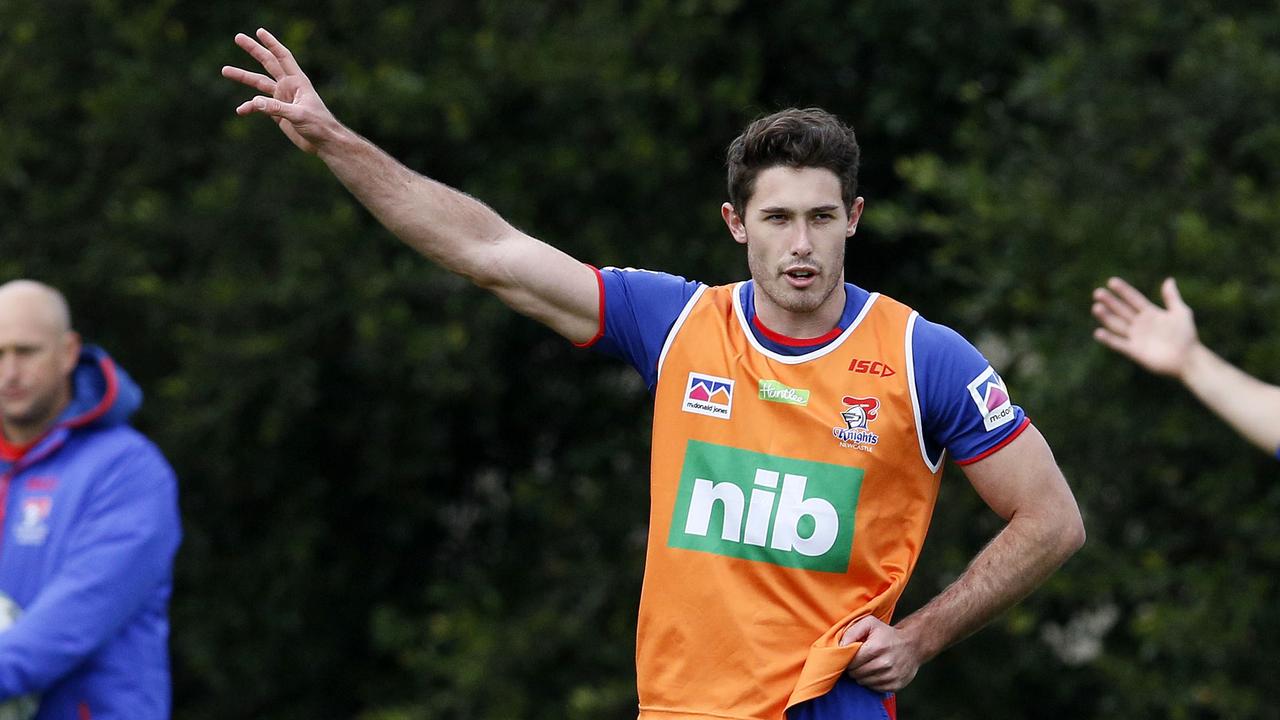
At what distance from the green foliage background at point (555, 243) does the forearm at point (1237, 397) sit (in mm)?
2051

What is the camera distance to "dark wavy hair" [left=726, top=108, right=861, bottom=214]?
3.67 m

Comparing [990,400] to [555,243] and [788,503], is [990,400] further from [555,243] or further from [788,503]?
[555,243]

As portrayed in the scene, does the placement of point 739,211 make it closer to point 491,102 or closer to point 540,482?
point 491,102

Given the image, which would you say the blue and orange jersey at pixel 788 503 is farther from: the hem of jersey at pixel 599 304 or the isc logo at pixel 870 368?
the hem of jersey at pixel 599 304

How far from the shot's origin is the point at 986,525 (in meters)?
8.02

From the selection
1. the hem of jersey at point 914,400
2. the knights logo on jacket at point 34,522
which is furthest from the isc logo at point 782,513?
the knights logo on jacket at point 34,522

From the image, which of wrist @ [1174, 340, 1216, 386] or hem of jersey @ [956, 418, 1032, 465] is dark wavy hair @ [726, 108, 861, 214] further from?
wrist @ [1174, 340, 1216, 386]

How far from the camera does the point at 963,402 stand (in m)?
3.59

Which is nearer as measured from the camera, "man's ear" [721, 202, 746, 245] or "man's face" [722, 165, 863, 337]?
"man's face" [722, 165, 863, 337]

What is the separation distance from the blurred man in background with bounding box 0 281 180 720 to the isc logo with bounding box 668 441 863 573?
1856 millimetres

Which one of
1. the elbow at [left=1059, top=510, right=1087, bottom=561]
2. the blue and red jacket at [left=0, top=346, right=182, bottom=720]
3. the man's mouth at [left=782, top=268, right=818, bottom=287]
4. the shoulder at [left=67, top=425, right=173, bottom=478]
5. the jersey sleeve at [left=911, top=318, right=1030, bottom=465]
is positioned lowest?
the blue and red jacket at [left=0, top=346, right=182, bottom=720]

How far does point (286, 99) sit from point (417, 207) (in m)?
0.39

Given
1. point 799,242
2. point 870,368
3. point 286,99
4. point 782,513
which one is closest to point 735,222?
point 799,242

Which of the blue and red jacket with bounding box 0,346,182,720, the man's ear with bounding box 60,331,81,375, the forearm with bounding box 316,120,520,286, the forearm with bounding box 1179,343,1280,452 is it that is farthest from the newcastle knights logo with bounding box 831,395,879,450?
the man's ear with bounding box 60,331,81,375
